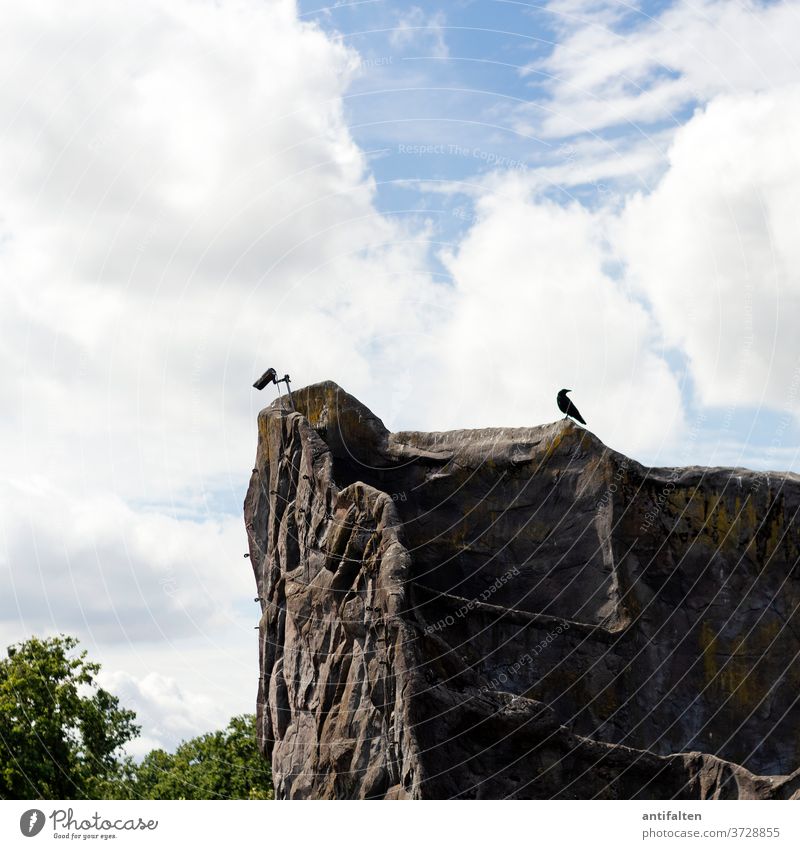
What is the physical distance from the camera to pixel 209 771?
41.8 metres

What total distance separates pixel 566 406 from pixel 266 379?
6849 millimetres

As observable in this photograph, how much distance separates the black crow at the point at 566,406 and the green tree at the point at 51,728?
17.4 m

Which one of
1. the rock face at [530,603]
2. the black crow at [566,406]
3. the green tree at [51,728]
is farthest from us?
the green tree at [51,728]

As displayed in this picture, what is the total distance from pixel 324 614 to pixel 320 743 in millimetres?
2459

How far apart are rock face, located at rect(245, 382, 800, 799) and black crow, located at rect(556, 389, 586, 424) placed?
48 cm

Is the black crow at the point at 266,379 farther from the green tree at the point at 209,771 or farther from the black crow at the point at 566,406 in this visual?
the green tree at the point at 209,771

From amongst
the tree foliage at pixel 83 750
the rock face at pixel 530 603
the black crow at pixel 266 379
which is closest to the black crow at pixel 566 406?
the rock face at pixel 530 603

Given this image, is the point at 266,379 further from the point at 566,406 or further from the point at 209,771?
the point at 209,771

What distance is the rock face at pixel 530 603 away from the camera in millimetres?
20172

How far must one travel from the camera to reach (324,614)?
907 inches
